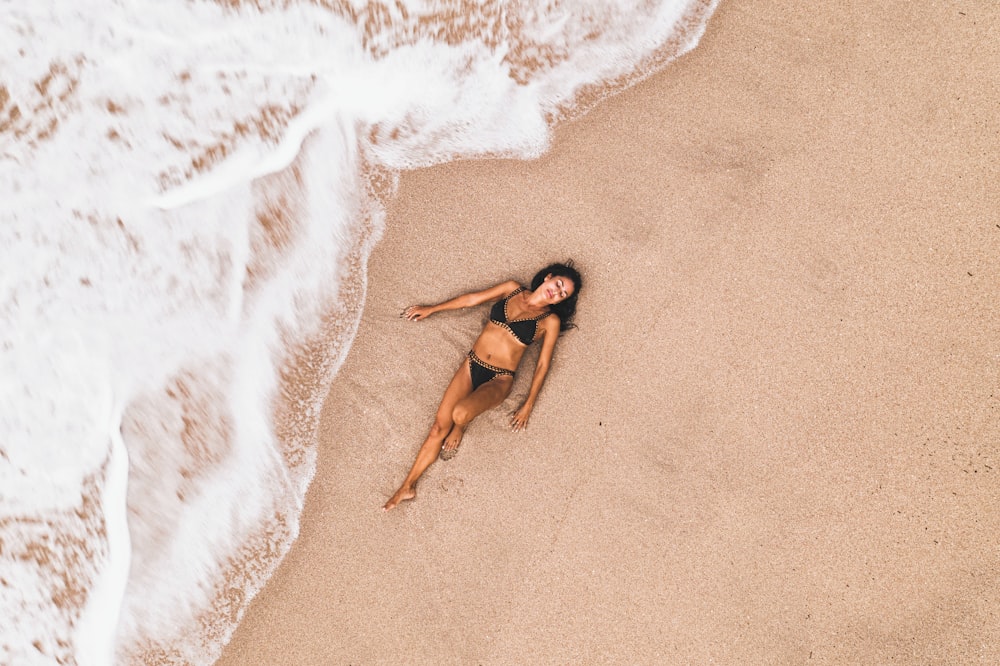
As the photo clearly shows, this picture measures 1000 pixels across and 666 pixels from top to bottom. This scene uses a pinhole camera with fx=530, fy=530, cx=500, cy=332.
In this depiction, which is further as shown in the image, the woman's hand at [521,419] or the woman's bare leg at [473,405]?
the woman's hand at [521,419]

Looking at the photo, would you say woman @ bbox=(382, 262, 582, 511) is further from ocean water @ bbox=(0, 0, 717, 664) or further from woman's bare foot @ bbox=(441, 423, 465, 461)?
ocean water @ bbox=(0, 0, 717, 664)

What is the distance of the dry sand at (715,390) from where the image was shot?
2.77m

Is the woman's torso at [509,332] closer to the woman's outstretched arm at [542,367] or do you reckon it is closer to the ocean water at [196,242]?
the woman's outstretched arm at [542,367]

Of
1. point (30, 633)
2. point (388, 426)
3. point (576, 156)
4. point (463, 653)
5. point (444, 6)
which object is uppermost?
point (444, 6)

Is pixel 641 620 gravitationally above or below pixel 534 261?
below

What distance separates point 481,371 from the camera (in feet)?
9.40

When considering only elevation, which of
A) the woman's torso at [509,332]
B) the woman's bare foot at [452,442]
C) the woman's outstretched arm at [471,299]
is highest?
the woman's outstretched arm at [471,299]

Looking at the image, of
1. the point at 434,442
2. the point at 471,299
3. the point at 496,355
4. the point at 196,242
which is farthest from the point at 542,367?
the point at 196,242

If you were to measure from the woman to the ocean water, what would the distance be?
631 mm

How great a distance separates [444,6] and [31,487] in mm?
3354

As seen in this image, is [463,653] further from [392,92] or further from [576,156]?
[392,92]

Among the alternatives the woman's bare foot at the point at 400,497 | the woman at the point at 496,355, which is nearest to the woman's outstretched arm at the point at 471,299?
the woman at the point at 496,355

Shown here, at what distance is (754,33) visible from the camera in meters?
3.02

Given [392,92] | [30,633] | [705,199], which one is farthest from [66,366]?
[705,199]
